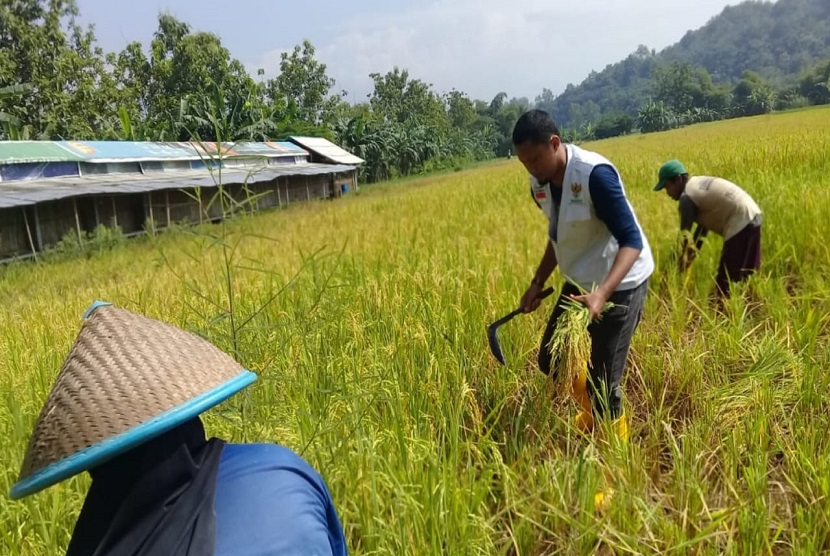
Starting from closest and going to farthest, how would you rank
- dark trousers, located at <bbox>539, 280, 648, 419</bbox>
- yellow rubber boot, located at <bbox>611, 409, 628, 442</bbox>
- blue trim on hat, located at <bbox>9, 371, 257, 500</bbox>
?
blue trim on hat, located at <bbox>9, 371, 257, 500</bbox> < yellow rubber boot, located at <bbox>611, 409, 628, 442</bbox> < dark trousers, located at <bbox>539, 280, 648, 419</bbox>

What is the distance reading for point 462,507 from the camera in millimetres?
1677

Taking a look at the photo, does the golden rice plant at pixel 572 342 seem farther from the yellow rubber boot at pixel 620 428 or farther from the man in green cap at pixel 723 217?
the man in green cap at pixel 723 217

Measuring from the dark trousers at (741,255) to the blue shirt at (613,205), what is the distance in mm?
1877

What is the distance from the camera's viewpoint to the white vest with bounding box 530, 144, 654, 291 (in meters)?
2.32

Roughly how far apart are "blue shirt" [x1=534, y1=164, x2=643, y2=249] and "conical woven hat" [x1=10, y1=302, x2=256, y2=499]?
1728mm

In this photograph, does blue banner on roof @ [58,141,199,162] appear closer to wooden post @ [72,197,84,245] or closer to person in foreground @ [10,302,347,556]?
wooden post @ [72,197,84,245]

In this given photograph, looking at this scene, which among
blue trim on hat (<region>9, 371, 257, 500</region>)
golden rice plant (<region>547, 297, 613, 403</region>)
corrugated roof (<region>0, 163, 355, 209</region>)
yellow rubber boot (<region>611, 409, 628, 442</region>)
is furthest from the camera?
corrugated roof (<region>0, 163, 355, 209</region>)

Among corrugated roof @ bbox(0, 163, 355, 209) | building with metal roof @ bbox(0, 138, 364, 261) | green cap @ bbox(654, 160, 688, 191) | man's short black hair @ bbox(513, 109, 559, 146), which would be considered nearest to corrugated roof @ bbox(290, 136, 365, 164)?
building with metal roof @ bbox(0, 138, 364, 261)

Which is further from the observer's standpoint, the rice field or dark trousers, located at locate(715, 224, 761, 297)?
dark trousers, located at locate(715, 224, 761, 297)

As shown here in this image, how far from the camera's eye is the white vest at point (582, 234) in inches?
91.3

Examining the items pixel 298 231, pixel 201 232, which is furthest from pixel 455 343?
pixel 298 231

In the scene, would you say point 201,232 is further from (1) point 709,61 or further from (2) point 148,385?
(1) point 709,61

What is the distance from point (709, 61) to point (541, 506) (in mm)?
188408

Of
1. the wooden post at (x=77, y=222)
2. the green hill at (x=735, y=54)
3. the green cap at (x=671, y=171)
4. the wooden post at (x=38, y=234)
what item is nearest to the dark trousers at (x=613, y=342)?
the green cap at (x=671, y=171)
